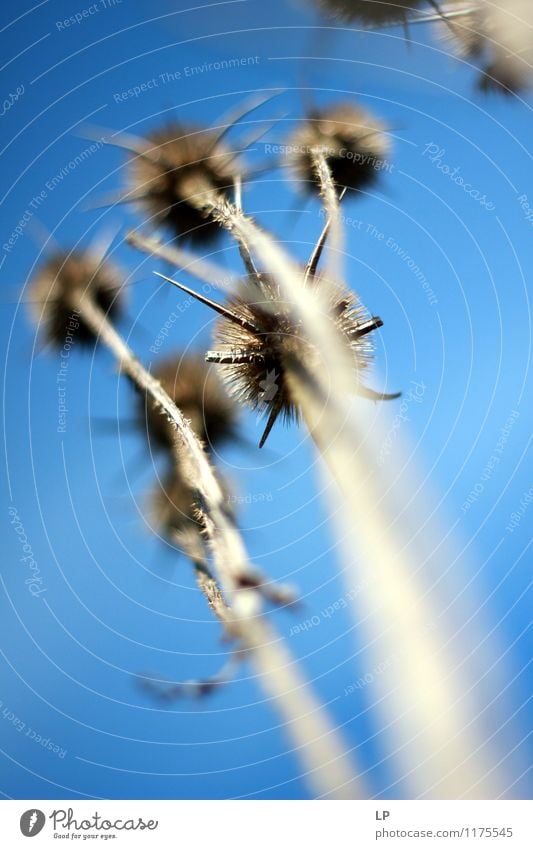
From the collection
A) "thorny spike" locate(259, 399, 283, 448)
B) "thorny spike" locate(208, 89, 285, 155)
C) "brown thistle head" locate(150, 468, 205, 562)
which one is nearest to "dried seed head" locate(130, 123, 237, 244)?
"thorny spike" locate(208, 89, 285, 155)

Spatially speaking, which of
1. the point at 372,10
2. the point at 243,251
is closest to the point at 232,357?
the point at 243,251

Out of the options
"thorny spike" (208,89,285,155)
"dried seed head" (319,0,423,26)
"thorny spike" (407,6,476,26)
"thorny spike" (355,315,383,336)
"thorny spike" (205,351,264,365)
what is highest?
"dried seed head" (319,0,423,26)

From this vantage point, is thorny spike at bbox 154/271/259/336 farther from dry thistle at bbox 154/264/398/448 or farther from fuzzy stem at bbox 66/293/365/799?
fuzzy stem at bbox 66/293/365/799

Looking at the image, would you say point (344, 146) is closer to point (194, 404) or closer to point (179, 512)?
point (194, 404)

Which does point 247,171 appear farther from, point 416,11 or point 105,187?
point 416,11

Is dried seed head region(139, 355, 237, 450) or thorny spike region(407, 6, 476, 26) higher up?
thorny spike region(407, 6, 476, 26)

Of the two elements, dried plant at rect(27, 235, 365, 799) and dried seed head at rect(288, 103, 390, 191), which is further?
dried seed head at rect(288, 103, 390, 191)

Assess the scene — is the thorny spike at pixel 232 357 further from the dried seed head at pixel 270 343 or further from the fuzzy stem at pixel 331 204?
the fuzzy stem at pixel 331 204

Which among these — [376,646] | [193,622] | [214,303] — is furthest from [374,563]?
[214,303]
